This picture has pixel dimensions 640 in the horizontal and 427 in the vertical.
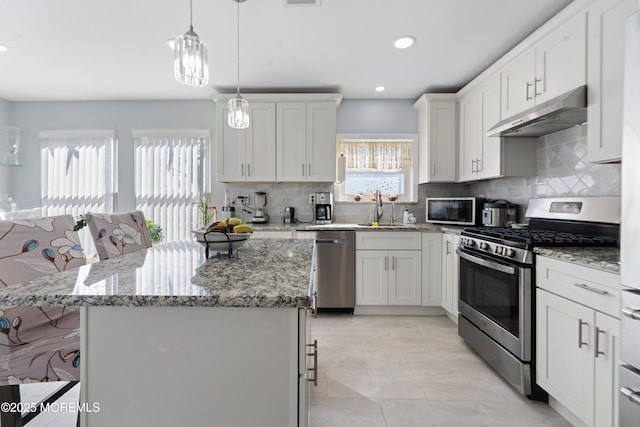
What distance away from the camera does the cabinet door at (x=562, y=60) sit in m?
1.82

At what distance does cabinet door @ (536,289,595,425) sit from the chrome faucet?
6.55ft

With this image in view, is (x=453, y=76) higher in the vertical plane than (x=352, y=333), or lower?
higher

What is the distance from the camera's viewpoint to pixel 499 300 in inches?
79.5

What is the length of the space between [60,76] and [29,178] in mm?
1607

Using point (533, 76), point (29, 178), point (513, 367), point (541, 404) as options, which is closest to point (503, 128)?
point (533, 76)

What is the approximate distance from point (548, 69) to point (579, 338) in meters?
1.76

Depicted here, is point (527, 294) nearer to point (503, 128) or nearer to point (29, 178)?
point (503, 128)

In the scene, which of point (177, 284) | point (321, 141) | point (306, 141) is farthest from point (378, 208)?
point (177, 284)

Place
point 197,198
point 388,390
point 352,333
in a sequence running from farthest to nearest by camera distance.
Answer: point 197,198 → point 352,333 → point 388,390

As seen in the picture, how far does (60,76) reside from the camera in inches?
126

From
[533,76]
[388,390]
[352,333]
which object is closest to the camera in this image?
[388,390]

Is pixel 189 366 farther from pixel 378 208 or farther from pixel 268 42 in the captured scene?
pixel 378 208

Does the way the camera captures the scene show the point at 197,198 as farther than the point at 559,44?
Yes

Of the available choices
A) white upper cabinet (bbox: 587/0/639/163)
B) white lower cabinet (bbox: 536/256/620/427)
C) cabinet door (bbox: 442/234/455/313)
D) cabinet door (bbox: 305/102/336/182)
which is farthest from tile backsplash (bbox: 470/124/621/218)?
cabinet door (bbox: 305/102/336/182)
